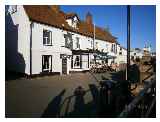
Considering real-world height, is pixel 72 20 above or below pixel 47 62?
above

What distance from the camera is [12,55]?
616 centimetres

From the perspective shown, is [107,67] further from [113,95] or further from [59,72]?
[113,95]

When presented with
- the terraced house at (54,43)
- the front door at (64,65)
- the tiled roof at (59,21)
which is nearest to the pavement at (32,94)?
the terraced house at (54,43)

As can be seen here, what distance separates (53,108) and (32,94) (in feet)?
3.45

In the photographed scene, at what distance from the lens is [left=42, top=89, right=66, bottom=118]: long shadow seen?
401 cm

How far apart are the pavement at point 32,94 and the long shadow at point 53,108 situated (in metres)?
0.07

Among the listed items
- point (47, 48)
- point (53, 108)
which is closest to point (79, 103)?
point (53, 108)

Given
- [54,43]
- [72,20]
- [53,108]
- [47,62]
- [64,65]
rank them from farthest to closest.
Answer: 1. [72,20]
2. [64,65]
3. [54,43]
4. [47,62]
5. [53,108]

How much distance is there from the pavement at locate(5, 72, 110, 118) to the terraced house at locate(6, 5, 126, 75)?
68 centimetres

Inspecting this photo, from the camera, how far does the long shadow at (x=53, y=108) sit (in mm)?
4011

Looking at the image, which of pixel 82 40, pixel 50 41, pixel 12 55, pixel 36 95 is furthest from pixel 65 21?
pixel 36 95

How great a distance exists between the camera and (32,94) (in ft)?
17.1

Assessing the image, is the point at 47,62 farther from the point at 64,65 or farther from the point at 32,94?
the point at 32,94

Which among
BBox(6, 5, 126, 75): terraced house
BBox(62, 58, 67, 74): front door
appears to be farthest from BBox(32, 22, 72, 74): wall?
BBox(62, 58, 67, 74): front door
